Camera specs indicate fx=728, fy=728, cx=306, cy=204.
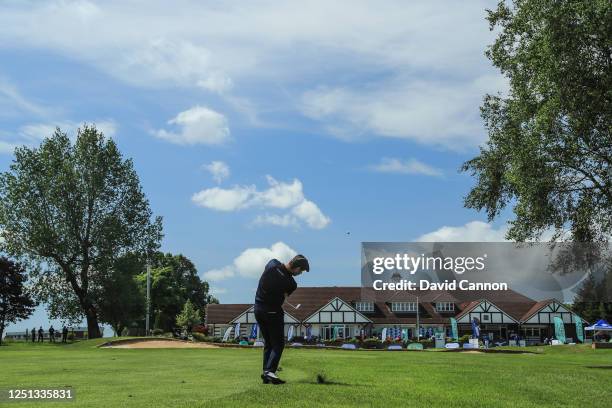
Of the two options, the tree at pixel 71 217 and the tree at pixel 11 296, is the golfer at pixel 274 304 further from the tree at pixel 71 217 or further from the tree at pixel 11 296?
the tree at pixel 11 296

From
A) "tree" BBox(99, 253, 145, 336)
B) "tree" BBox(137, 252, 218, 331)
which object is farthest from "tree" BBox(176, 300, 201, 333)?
"tree" BBox(99, 253, 145, 336)

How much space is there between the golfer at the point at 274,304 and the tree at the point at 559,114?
1956cm

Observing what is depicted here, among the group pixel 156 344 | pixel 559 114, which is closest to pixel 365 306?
pixel 156 344

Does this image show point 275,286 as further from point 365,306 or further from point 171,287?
point 171,287

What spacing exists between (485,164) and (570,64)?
10.6 m

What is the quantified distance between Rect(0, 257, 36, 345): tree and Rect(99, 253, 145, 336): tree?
48.6 ft

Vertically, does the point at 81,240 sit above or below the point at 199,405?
above

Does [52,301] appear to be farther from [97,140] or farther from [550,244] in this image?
[550,244]

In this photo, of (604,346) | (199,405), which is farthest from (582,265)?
(199,405)

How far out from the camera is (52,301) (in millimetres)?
61625

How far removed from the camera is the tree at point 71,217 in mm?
61188

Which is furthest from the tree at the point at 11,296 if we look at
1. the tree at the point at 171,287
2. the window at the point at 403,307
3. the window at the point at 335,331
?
the window at the point at 403,307

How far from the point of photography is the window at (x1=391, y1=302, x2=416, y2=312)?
99812 mm

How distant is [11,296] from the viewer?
75500 mm
